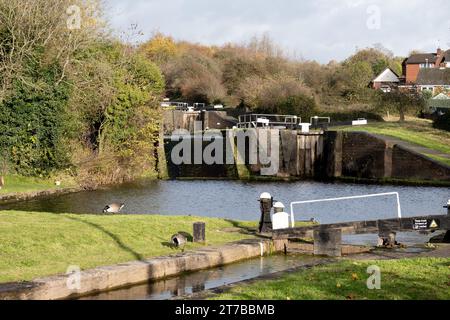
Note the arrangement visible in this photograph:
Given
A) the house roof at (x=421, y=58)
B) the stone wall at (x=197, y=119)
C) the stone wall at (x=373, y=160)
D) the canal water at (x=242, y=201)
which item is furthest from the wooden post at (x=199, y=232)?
the house roof at (x=421, y=58)

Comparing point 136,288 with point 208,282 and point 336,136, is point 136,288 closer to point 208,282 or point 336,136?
point 208,282

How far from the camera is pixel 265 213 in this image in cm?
2386

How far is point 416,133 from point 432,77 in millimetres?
59265

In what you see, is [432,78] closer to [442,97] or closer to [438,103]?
[442,97]

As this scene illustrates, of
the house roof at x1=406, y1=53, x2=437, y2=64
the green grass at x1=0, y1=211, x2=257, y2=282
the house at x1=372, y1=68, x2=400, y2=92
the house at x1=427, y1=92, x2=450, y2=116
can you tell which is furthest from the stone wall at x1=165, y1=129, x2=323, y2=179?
the house roof at x1=406, y1=53, x2=437, y2=64

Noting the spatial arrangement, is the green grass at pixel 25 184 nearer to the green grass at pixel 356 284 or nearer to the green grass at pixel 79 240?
the green grass at pixel 79 240

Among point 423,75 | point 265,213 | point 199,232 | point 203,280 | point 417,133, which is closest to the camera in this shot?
point 203,280

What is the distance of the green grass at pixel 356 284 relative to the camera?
13.7 meters

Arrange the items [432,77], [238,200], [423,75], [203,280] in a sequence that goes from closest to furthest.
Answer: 1. [203,280]
2. [238,200]
3. [432,77]
4. [423,75]

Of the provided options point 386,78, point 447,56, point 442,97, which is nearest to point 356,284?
point 442,97

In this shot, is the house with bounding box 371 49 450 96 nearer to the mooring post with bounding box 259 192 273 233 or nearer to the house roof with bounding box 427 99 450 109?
the house roof with bounding box 427 99 450 109

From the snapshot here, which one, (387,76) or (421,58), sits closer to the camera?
(387,76)

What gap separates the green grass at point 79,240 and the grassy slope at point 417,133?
3483 cm

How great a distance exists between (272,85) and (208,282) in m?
62.0
